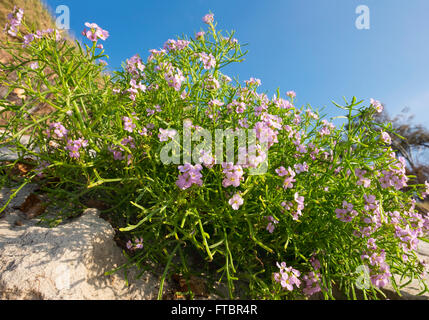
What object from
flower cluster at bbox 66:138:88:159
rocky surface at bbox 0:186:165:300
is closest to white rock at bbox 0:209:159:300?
rocky surface at bbox 0:186:165:300

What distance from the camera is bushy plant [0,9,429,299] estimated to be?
1.64 meters

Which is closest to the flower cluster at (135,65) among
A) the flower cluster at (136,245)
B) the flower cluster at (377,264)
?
the flower cluster at (136,245)

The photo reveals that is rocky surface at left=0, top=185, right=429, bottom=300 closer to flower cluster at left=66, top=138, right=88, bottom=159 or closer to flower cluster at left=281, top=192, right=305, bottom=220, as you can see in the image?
flower cluster at left=66, top=138, right=88, bottom=159

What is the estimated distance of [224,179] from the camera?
5.02 feet

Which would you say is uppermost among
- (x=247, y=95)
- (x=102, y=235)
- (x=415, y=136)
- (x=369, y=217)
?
(x=415, y=136)

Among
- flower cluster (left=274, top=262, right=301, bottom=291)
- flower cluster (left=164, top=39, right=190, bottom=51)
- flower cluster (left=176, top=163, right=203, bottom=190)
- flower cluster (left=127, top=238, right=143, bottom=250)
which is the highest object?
flower cluster (left=164, top=39, right=190, bottom=51)

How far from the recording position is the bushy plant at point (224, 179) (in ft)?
5.39

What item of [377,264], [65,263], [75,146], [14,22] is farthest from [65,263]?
[377,264]

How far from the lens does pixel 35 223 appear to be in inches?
77.5
